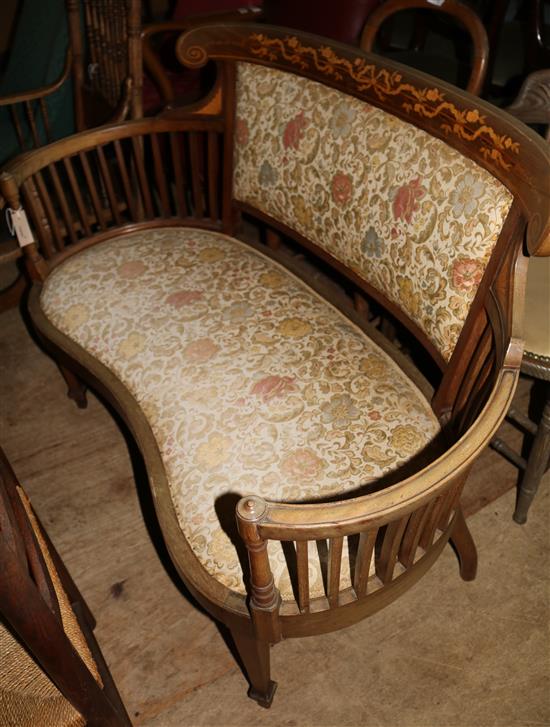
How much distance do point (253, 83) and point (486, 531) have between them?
1.43 m

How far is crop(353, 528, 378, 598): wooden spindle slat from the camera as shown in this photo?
935mm

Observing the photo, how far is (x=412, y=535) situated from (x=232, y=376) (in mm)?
554

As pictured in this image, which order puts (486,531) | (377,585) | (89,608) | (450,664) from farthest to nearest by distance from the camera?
(486,531), (89,608), (450,664), (377,585)

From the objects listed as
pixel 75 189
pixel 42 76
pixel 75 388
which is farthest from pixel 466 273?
pixel 42 76

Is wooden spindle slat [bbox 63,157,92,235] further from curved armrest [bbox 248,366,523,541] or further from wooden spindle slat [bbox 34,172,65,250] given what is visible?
curved armrest [bbox 248,366,523,541]

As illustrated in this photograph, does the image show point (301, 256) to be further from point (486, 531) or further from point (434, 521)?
point (434, 521)

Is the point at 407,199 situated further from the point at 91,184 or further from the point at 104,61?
the point at 104,61

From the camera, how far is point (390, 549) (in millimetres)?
1054

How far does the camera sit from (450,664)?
1489 mm

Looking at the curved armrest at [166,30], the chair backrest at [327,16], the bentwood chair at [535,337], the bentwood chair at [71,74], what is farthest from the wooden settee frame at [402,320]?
the chair backrest at [327,16]

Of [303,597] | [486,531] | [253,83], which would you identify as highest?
[253,83]

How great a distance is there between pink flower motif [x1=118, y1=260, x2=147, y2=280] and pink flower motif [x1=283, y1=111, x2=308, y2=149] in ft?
1.72

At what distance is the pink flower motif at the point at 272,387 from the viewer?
1.36 metres

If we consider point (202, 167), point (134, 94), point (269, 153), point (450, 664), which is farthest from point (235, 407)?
point (202, 167)
